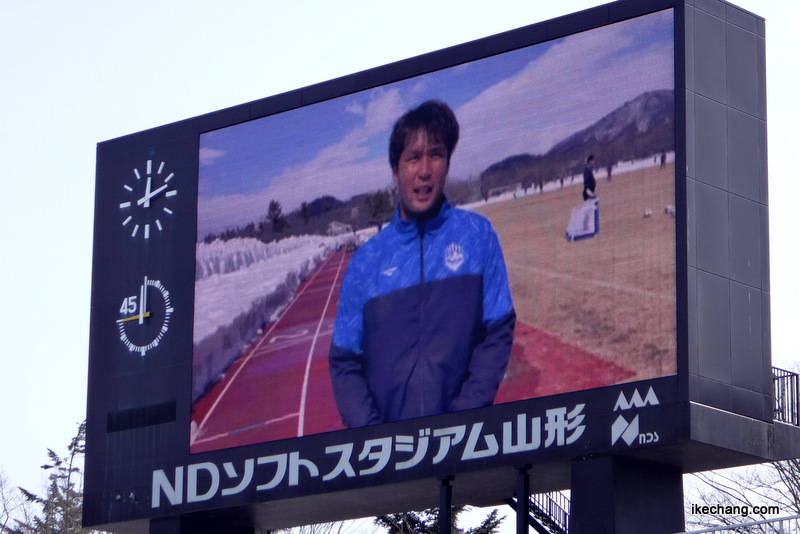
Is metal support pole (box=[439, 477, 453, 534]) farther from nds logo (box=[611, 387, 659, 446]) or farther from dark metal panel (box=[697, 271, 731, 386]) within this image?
dark metal panel (box=[697, 271, 731, 386])

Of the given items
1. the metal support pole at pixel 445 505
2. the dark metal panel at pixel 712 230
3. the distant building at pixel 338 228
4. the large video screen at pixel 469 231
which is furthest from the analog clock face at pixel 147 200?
the dark metal panel at pixel 712 230

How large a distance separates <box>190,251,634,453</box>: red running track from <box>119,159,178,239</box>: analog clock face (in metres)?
2.26

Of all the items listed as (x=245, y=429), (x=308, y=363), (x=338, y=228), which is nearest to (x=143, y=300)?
(x=245, y=429)

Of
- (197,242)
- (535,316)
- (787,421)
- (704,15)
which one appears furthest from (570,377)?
(197,242)

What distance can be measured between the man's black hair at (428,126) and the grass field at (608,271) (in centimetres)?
123

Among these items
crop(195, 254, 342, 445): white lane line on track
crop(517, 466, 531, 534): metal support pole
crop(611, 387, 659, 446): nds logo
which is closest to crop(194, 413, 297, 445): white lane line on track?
crop(195, 254, 342, 445): white lane line on track

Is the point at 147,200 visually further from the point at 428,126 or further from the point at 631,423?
the point at 631,423

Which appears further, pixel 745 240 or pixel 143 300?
pixel 143 300

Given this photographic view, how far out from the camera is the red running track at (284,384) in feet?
66.8

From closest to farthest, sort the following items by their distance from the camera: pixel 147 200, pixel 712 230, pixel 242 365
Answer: pixel 712 230, pixel 242 365, pixel 147 200

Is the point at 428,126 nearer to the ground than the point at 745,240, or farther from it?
farther from it

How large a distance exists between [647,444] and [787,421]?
1.78 metres

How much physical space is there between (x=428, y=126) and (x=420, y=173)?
1.79ft

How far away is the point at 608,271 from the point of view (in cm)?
1842
